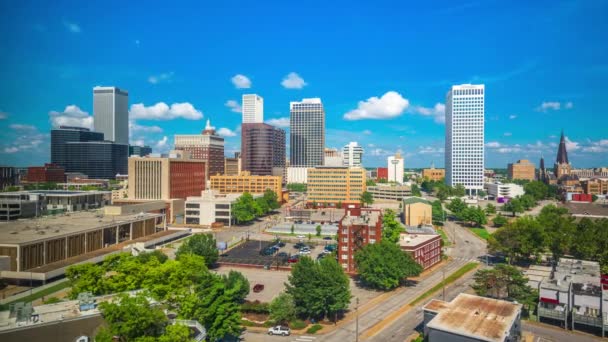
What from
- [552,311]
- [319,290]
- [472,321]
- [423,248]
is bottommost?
[552,311]

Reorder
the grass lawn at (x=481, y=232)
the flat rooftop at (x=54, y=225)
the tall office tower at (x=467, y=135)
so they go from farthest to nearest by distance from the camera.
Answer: the tall office tower at (x=467, y=135), the grass lawn at (x=481, y=232), the flat rooftop at (x=54, y=225)

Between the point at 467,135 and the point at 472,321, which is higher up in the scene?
the point at 467,135

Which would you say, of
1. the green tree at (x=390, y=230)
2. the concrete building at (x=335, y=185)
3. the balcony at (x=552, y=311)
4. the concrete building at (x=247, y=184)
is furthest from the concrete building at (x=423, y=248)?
the concrete building at (x=247, y=184)

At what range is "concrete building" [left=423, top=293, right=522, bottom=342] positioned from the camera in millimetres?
32469

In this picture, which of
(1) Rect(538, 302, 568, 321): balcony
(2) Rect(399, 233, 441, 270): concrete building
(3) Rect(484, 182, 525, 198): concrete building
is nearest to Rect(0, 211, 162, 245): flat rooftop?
(2) Rect(399, 233, 441, 270): concrete building

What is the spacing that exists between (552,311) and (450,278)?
59.5 feet

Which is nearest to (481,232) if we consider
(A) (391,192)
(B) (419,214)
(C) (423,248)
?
(B) (419,214)

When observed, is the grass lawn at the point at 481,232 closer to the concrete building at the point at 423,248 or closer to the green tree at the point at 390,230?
the green tree at the point at 390,230

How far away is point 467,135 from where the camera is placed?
598ft

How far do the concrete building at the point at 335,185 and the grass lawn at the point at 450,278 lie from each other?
7900 centimetres

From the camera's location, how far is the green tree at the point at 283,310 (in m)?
43.1

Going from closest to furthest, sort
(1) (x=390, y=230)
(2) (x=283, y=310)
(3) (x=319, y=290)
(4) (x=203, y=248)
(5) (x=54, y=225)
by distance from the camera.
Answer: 1. (2) (x=283, y=310)
2. (3) (x=319, y=290)
3. (4) (x=203, y=248)
4. (5) (x=54, y=225)
5. (1) (x=390, y=230)

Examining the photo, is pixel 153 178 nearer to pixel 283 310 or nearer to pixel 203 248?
pixel 203 248

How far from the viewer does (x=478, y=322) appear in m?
34.6
